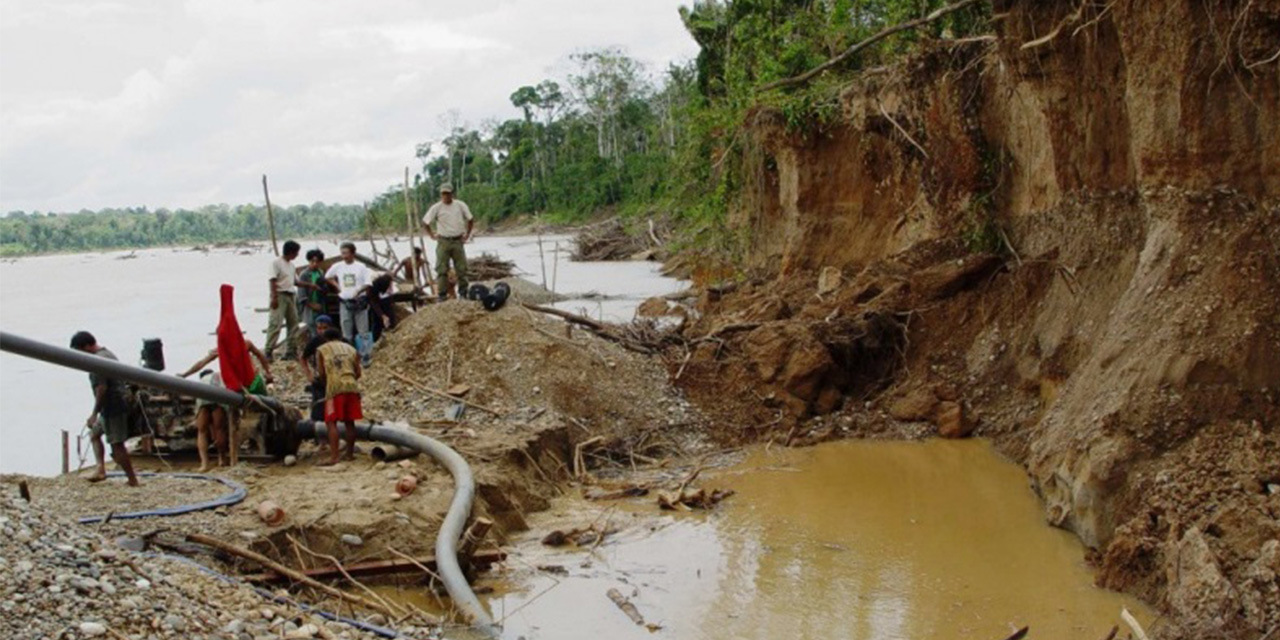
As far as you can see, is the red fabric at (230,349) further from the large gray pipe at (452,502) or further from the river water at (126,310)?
the river water at (126,310)

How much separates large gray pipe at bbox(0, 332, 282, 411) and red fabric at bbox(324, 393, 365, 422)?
0.49 metres

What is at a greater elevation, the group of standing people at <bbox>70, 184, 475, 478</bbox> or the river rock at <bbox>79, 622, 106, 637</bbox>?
the group of standing people at <bbox>70, 184, 475, 478</bbox>

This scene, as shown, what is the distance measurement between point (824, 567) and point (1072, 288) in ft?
15.9

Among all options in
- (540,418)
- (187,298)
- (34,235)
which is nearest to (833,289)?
(540,418)

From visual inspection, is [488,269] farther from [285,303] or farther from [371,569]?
[371,569]

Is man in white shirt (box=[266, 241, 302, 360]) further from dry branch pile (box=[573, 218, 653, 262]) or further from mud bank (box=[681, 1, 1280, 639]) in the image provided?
dry branch pile (box=[573, 218, 653, 262])

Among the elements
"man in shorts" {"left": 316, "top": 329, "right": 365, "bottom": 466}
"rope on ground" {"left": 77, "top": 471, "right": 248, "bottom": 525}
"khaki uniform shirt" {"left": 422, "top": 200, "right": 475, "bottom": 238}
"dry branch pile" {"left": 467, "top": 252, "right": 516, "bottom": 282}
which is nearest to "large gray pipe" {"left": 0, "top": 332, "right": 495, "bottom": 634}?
"man in shorts" {"left": 316, "top": 329, "right": 365, "bottom": 466}

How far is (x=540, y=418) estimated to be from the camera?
11.8 metres

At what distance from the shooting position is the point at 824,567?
338 inches

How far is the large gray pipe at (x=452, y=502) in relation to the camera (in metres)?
7.27

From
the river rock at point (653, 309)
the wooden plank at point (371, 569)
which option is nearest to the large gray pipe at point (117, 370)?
the wooden plank at point (371, 569)

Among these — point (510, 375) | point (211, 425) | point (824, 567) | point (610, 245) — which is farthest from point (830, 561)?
point (610, 245)

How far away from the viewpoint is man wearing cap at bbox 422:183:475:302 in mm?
14781

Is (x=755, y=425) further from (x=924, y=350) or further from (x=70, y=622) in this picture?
(x=70, y=622)
